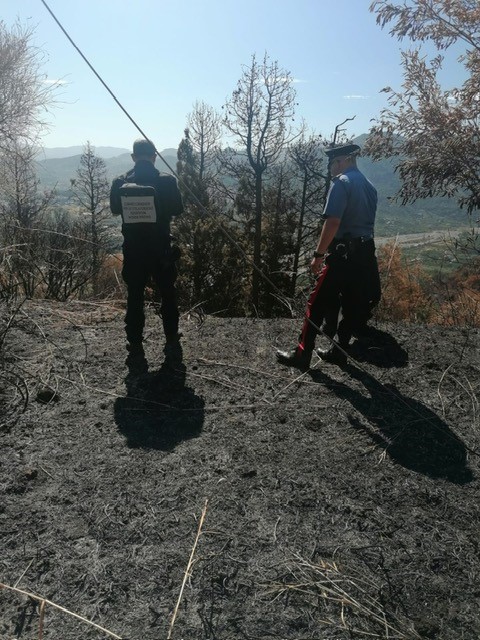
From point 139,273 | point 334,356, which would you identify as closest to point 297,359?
point 334,356

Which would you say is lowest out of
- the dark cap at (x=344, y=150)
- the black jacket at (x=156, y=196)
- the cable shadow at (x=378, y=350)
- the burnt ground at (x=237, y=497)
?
the burnt ground at (x=237, y=497)

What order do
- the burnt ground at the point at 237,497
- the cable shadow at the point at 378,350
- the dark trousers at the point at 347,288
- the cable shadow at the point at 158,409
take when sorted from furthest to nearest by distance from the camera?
the cable shadow at the point at 378,350 < the dark trousers at the point at 347,288 < the cable shadow at the point at 158,409 < the burnt ground at the point at 237,497

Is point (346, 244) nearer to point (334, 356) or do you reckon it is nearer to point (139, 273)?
point (334, 356)

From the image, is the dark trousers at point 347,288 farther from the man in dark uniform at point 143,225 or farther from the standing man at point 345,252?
the man in dark uniform at point 143,225

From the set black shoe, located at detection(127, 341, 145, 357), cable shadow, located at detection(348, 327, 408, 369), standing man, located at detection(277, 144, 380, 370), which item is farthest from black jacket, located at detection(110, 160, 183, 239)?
cable shadow, located at detection(348, 327, 408, 369)

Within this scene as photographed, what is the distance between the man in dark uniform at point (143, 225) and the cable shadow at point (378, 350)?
1779mm

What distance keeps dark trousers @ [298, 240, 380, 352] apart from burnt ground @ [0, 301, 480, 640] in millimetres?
437

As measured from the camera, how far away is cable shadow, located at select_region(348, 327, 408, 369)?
4398 millimetres

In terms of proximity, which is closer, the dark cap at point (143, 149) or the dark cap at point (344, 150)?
the dark cap at point (344, 150)

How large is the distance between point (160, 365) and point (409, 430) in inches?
81.6

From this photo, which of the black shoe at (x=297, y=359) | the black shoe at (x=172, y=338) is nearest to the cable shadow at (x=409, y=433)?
the black shoe at (x=297, y=359)

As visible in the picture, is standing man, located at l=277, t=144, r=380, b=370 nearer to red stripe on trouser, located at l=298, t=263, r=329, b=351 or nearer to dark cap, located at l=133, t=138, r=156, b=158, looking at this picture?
red stripe on trouser, located at l=298, t=263, r=329, b=351

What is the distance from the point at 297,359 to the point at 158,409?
4.23 feet

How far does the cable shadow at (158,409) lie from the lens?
3073 mm
